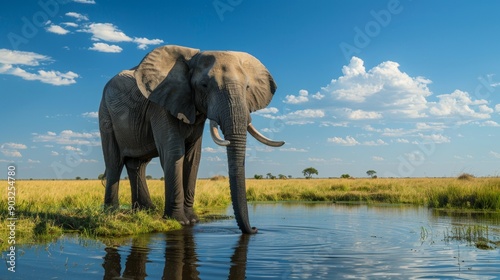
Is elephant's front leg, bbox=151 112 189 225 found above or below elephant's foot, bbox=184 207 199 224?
above

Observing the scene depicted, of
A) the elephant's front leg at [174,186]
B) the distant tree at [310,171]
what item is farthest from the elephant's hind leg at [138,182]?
the distant tree at [310,171]

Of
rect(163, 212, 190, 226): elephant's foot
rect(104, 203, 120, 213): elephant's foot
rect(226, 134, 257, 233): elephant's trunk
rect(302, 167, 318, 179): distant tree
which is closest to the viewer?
rect(226, 134, 257, 233): elephant's trunk

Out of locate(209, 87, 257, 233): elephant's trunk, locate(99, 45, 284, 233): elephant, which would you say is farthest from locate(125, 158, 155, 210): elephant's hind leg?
locate(209, 87, 257, 233): elephant's trunk

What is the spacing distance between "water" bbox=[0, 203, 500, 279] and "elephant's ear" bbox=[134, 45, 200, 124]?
2564 millimetres

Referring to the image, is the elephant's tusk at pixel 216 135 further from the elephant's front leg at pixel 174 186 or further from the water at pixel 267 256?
the water at pixel 267 256

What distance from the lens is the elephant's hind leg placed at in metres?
12.8

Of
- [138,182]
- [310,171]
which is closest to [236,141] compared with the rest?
[138,182]

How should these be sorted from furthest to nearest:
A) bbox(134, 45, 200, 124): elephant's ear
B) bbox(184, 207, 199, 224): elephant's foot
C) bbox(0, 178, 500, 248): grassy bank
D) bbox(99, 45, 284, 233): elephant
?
bbox(184, 207, 199, 224): elephant's foot, bbox(134, 45, 200, 124): elephant's ear, bbox(0, 178, 500, 248): grassy bank, bbox(99, 45, 284, 233): elephant

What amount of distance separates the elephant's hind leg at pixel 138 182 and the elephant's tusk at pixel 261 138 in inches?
155

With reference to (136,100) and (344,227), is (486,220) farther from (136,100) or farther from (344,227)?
(136,100)

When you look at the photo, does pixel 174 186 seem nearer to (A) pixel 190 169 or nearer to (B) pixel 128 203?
(A) pixel 190 169

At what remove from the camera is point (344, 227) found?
439 inches

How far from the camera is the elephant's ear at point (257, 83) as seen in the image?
1068 centimetres

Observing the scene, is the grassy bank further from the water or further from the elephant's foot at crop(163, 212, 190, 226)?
the water
